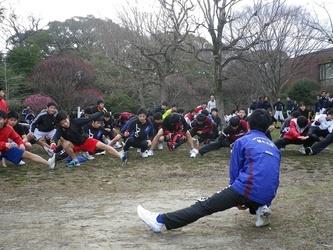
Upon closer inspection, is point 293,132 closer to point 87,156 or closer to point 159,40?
point 87,156

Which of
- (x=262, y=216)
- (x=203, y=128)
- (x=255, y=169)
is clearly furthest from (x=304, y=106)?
(x=255, y=169)

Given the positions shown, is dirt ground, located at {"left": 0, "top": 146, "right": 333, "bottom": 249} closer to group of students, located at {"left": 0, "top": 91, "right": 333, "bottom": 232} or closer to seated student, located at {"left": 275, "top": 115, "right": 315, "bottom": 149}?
group of students, located at {"left": 0, "top": 91, "right": 333, "bottom": 232}

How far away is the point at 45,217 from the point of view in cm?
555

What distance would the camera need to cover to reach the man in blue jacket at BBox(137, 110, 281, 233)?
182 inches

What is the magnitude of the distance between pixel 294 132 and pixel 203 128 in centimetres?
290

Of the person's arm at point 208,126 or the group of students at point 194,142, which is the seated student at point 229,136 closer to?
the group of students at point 194,142

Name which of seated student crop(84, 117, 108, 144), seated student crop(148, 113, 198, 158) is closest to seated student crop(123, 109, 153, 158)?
seated student crop(148, 113, 198, 158)

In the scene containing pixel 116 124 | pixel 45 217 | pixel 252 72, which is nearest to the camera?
pixel 45 217

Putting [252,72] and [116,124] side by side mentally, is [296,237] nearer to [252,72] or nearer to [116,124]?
[116,124]

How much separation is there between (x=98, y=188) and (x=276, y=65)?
23829 millimetres

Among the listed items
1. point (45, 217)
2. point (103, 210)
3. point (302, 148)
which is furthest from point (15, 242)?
point (302, 148)

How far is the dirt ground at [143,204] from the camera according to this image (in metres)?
4.54

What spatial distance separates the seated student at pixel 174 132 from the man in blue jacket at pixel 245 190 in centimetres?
647

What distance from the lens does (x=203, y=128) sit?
12.6 metres
